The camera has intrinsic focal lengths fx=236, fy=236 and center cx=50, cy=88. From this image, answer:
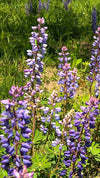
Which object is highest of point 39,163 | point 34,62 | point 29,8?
point 29,8

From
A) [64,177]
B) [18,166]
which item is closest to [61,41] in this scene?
[64,177]

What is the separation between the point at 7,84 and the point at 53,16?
148 inches

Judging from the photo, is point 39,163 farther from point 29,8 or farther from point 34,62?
point 29,8

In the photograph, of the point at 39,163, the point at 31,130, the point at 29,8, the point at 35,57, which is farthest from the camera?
the point at 29,8

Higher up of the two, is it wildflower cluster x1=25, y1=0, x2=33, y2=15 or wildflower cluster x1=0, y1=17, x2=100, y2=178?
wildflower cluster x1=25, y1=0, x2=33, y2=15

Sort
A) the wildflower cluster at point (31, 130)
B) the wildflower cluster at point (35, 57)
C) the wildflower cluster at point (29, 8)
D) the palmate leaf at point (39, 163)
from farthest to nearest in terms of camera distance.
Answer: the wildflower cluster at point (29, 8), the wildflower cluster at point (35, 57), the palmate leaf at point (39, 163), the wildflower cluster at point (31, 130)

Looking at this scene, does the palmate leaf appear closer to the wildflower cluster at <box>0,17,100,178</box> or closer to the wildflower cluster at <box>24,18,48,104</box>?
the wildflower cluster at <box>0,17,100,178</box>

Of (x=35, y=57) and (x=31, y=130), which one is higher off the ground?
(x=35, y=57)

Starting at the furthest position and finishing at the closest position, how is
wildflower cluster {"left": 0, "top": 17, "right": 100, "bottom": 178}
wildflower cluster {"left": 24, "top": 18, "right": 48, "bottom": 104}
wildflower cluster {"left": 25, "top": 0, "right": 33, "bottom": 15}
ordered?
wildflower cluster {"left": 25, "top": 0, "right": 33, "bottom": 15} → wildflower cluster {"left": 24, "top": 18, "right": 48, "bottom": 104} → wildflower cluster {"left": 0, "top": 17, "right": 100, "bottom": 178}

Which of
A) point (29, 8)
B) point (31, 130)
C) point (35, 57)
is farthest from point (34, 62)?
point (29, 8)

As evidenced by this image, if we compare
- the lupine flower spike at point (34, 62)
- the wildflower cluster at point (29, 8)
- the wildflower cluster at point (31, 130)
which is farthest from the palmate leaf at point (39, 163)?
the wildflower cluster at point (29, 8)

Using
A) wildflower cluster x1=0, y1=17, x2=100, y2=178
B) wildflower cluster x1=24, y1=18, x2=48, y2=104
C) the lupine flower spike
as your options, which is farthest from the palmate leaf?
wildflower cluster x1=24, y1=18, x2=48, y2=104

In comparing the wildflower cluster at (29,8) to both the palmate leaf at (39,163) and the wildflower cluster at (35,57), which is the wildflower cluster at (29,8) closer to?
the wildflower cluster at (35,57)

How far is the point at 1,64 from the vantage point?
457 cm
